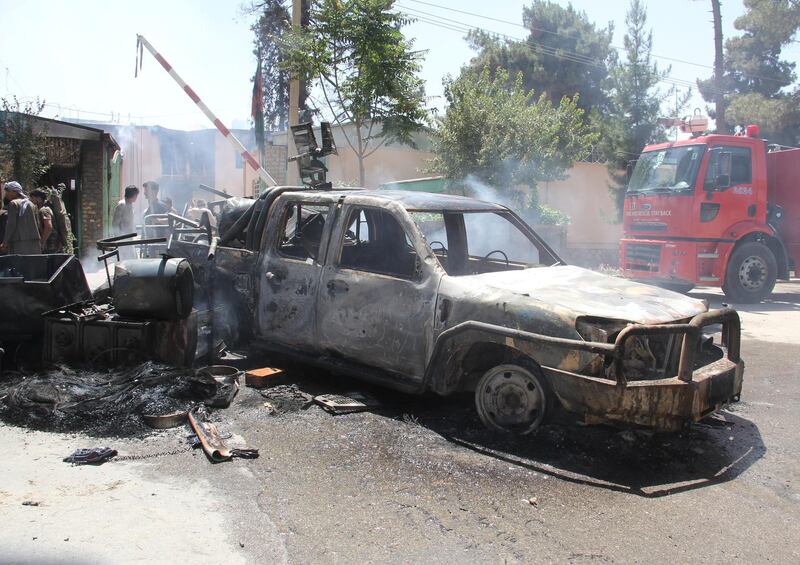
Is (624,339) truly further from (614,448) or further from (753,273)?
(753,273)

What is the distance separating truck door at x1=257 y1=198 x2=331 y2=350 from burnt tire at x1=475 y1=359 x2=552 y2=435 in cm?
155

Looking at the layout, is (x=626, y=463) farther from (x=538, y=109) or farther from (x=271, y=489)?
(x=538, y=109)

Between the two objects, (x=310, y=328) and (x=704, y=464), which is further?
(x=310, y=328)

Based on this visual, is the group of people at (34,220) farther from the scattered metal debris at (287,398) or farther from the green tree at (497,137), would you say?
the green tree at (497,137)

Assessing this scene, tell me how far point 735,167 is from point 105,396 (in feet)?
33.3

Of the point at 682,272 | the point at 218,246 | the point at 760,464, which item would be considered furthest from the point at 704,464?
the point at 682,272

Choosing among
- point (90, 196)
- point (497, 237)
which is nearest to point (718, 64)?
point (497, 237)

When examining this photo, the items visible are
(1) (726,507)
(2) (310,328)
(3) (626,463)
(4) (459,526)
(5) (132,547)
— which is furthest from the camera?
(2) (310,328)

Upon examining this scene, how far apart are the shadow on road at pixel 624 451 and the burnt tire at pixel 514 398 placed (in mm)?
109

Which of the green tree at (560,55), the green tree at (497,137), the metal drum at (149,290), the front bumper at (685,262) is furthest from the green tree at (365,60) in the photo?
the green tree at (560,55)

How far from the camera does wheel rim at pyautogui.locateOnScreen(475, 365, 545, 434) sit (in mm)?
4145

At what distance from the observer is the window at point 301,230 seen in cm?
564

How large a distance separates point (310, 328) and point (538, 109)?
10.7m

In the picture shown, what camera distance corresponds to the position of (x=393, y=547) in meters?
3.00
